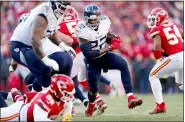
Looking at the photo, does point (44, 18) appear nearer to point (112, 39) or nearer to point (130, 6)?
point (112, 39)

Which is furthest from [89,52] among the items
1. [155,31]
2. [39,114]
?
[39,114]

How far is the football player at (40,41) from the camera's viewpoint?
7.88 meters

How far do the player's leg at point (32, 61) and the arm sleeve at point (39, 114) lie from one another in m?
1.13

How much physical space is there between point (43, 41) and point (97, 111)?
64.2 inches

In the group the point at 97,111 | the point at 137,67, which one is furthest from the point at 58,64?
the point at 137,67

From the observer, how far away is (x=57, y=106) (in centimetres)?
703

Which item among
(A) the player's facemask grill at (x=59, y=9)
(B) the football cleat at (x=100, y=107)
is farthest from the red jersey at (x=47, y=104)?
(B) the football cleat at (x=100, y=107)

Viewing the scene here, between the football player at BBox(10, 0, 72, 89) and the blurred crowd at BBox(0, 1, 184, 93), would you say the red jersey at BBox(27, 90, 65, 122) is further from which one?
the blurred crowd at BBox(0, 1, 184, 93)

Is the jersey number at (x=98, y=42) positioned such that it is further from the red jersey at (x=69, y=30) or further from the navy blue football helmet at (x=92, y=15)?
the red jersey at (x=69, y=30)

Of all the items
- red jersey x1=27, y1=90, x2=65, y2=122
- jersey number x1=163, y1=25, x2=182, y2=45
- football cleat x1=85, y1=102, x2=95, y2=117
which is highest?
jersey number x1=163, y1=25, x2=182, y2=45

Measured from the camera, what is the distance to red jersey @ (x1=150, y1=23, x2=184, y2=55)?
31.6ft

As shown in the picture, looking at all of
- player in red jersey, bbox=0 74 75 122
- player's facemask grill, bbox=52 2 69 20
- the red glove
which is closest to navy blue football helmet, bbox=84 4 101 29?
the red glove

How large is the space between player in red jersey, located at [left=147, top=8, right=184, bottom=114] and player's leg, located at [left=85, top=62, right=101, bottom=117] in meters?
0.89

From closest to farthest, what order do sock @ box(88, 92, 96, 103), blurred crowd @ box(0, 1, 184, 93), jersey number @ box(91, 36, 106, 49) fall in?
jersey number @ box(91, 36, 106, 49), sock @ box(88, 92, 96, 103), blurred crowd @ box(0, 1, 184, 93)
